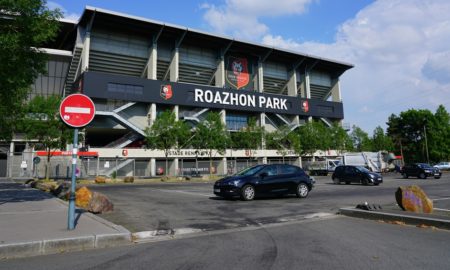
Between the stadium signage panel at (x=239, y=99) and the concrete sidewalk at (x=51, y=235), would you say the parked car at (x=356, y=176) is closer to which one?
the concrete sidewalk at (x=51, y=235)

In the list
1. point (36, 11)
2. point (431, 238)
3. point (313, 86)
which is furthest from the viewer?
point (313, 86)

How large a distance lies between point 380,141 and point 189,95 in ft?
136

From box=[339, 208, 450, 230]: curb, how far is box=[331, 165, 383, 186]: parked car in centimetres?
1607

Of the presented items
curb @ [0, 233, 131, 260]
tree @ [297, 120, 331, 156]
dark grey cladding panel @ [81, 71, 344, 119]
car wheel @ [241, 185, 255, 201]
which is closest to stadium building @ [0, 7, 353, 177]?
dark grey cladding panel @ [81, 71, 344, 119]

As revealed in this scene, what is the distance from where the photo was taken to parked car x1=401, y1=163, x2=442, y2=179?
33.5 metres

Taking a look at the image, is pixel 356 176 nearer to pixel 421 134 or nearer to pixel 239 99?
pixel 239 99

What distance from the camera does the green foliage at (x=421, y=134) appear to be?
73.9 m

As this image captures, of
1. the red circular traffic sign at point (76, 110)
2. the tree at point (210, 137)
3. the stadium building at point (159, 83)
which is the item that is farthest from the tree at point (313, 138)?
the red circular traffic sign at point (76, 110)

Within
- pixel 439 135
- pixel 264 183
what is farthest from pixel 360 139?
pixel 264 183

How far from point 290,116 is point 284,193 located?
55.8 m

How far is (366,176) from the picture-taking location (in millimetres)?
25031

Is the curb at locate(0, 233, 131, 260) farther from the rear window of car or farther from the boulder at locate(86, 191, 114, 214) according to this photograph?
the rear window of car

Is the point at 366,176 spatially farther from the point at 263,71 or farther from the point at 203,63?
the point at 263,71

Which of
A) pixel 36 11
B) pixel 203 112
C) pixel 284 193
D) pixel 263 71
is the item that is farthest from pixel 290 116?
pixel 36 11
